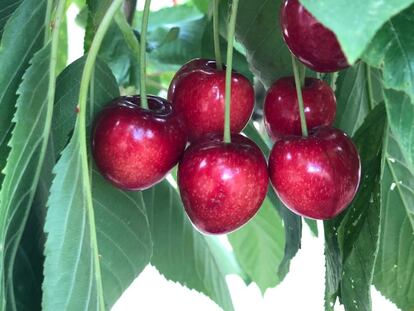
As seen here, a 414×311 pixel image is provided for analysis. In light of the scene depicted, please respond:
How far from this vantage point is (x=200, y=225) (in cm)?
72

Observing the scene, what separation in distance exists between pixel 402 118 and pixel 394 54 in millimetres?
65

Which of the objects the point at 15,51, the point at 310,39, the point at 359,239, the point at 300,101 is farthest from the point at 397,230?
the point at 15,51

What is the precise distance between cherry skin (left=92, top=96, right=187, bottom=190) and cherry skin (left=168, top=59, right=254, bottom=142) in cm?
3

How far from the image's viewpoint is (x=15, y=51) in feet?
2.51

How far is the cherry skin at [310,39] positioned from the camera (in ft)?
1.99

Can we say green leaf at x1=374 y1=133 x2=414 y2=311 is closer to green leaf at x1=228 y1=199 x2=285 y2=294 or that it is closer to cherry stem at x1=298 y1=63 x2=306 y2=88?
cherry stem at x1=298 y1=63 x2=306 y2=88

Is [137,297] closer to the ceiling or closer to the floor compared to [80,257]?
closer to the floor

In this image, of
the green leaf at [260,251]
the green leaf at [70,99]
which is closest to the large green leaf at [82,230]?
the green leaf at [70,99]

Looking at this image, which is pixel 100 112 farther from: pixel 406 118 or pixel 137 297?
pixel 137 297

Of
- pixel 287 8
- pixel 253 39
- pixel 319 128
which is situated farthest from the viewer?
pixel 253 39

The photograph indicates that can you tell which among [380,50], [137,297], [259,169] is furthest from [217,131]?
[137,297]

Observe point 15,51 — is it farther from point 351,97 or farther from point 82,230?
point 351,97

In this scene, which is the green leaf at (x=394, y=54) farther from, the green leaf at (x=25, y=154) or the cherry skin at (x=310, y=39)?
the green leaf at (x=25, y=154)

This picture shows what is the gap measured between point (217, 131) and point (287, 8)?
6.7 inches
